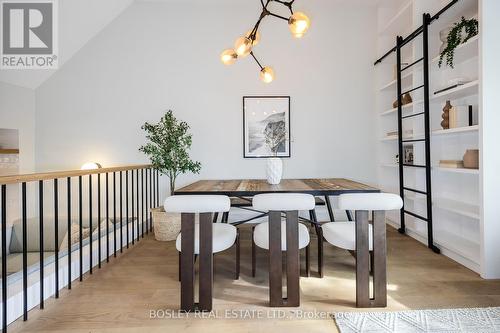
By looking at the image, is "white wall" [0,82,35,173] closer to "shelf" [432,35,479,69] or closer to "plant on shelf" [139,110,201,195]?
"plant on shelf" [139,110,201,195]

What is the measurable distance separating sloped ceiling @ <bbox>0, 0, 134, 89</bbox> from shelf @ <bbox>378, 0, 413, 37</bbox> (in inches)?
140

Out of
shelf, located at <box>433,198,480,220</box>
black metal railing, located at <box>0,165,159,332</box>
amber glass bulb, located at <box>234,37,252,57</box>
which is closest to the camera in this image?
black metal railing, located at <box>0,165,159,332</box>

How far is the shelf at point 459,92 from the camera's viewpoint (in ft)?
7.85

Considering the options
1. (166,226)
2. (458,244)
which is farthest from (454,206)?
(166,226)

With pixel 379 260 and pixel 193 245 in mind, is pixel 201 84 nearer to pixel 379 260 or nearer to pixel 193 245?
pixel 193 245

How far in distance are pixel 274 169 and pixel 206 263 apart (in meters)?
1.10

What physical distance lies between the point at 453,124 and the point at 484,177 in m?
0.63

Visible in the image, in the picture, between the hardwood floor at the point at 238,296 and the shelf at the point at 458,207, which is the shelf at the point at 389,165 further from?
the hardwood floor at the point at 238,296

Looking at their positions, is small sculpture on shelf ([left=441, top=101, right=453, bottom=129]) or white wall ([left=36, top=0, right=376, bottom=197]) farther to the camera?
white wall ([left=36, top=0, right=376, bottom=197])

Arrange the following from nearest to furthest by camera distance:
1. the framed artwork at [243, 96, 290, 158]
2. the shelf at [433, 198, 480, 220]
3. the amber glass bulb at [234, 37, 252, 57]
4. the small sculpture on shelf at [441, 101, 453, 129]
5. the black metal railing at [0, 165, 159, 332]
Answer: the black metal railing at [0, 165, 159, 332] → the amber glass bulb at [234, 37, 252, 57] → the shelf at [433, 198, 480, 220] → the small sculpture on shelf at [441, 101, 453, 129] → the framed artwork at [243, 96, 290, 158]

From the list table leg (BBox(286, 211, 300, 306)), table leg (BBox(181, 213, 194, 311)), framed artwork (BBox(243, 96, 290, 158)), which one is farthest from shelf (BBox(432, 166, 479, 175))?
table leg (BBox(181, 213, 194, 311))

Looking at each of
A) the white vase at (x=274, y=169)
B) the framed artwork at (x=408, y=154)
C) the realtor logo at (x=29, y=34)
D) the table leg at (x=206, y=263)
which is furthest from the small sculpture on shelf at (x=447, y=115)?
the realtor logo at (x=29, y=34)

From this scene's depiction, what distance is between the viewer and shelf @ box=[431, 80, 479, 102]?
7.85ft

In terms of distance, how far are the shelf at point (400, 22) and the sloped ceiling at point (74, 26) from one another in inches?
140
